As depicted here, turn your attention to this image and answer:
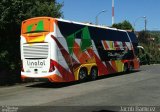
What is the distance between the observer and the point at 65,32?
20.9 m

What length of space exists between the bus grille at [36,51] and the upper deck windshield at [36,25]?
0.78 m

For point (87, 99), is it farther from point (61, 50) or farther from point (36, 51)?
point (36, 51)

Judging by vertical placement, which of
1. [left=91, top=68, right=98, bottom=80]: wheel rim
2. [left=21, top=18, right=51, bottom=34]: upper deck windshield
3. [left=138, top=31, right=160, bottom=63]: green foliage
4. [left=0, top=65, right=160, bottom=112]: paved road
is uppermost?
[left=21, top=18, right=51, bottom=34]: upper deck windshield

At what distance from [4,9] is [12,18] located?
2.75 feet

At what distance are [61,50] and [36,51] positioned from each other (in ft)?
4.13

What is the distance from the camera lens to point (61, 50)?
20406 mm

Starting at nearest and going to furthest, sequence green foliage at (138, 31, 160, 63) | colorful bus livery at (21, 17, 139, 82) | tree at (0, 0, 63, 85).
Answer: colorful bus livery at (21, 17, 139, 82) < tree at (0, 0, 63, 85) < green foliage at (138, 31, 160, 63)

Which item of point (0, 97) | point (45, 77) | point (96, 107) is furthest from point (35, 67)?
point (96, 107)

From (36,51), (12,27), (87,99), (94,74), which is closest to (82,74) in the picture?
(94,74)

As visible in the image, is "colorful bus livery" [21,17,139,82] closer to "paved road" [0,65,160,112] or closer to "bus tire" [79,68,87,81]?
"bus tire" [79,68,87,81]

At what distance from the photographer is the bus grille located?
20.0 metres

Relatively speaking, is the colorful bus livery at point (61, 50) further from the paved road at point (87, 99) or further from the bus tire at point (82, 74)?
the paved road at point (87, 99)

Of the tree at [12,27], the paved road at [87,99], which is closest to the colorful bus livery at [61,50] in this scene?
the tree at [12,27]

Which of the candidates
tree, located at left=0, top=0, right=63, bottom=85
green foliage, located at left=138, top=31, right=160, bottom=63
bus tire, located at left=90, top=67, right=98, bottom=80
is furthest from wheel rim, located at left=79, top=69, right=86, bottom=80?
green foliage, located at left=138, top=31, right=160, bottom=63
